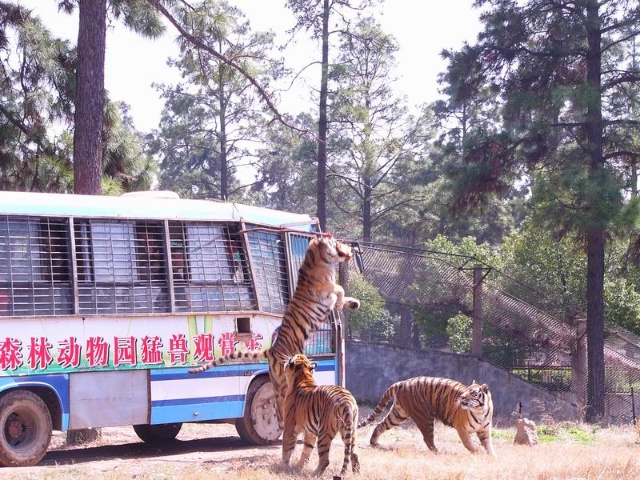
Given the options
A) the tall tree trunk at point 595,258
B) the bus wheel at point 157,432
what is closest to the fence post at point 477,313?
the tall tree trunk at point 595,258

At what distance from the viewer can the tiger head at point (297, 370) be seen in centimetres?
1088

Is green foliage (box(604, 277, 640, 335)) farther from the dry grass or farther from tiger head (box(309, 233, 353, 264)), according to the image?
tiger head (box(309, 233, 353, 264))

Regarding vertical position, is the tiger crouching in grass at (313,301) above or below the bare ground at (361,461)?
above

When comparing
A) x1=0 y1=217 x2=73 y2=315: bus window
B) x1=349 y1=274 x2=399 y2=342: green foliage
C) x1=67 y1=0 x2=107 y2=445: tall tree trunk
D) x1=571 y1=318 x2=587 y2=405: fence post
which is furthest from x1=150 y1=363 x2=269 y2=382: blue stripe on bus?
x1=571 y1=318 x2=587 y2=405: fence post

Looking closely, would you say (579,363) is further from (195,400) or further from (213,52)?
(195,400)

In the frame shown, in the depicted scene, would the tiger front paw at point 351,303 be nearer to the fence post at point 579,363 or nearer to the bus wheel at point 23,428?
the bus wheel at point 23,428

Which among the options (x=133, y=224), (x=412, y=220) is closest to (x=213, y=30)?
(x=133, y=224)

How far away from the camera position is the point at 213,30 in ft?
54.7

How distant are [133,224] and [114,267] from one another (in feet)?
1.97

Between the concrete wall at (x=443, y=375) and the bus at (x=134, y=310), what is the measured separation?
712 cm

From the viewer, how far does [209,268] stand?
12.4 m

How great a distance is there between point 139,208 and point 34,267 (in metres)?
1.53

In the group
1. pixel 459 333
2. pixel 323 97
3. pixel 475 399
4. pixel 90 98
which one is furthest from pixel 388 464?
pixel 323 97

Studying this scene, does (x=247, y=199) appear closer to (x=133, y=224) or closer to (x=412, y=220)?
(x=412, y=220)
